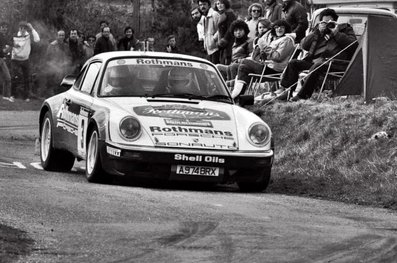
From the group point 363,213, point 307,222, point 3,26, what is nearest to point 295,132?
point 363,213

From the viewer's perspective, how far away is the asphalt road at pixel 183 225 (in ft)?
26.6

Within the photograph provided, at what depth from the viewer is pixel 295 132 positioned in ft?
56.3

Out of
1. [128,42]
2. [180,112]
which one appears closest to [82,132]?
[180,112]

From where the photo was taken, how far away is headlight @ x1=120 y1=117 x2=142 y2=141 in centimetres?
1319

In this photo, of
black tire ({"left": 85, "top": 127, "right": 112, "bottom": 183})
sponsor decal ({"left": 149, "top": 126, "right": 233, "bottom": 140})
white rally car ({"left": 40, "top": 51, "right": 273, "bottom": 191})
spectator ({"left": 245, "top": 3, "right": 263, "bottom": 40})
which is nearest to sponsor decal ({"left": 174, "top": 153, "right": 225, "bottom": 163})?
white rally car ({"left": 40, "top": 51, "right": 273, "bottom": 191})

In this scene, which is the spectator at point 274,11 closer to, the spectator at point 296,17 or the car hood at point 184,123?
the spectator at point 296,17

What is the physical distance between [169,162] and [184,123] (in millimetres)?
555

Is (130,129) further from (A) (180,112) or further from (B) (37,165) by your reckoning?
(B) (37,165)

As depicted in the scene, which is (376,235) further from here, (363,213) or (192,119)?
(192,119)

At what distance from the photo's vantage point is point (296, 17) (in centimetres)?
2067

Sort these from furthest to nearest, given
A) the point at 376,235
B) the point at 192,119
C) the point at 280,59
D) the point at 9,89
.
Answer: the point at 9,89
the point at 280,59
the point at 192,119
the point at 376,235

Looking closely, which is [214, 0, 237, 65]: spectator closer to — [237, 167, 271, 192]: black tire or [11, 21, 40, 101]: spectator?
[11, 21, 40, 101]: spectator

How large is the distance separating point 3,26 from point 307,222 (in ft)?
75.3

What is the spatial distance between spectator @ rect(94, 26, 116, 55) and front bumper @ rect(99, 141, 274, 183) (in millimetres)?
13838
